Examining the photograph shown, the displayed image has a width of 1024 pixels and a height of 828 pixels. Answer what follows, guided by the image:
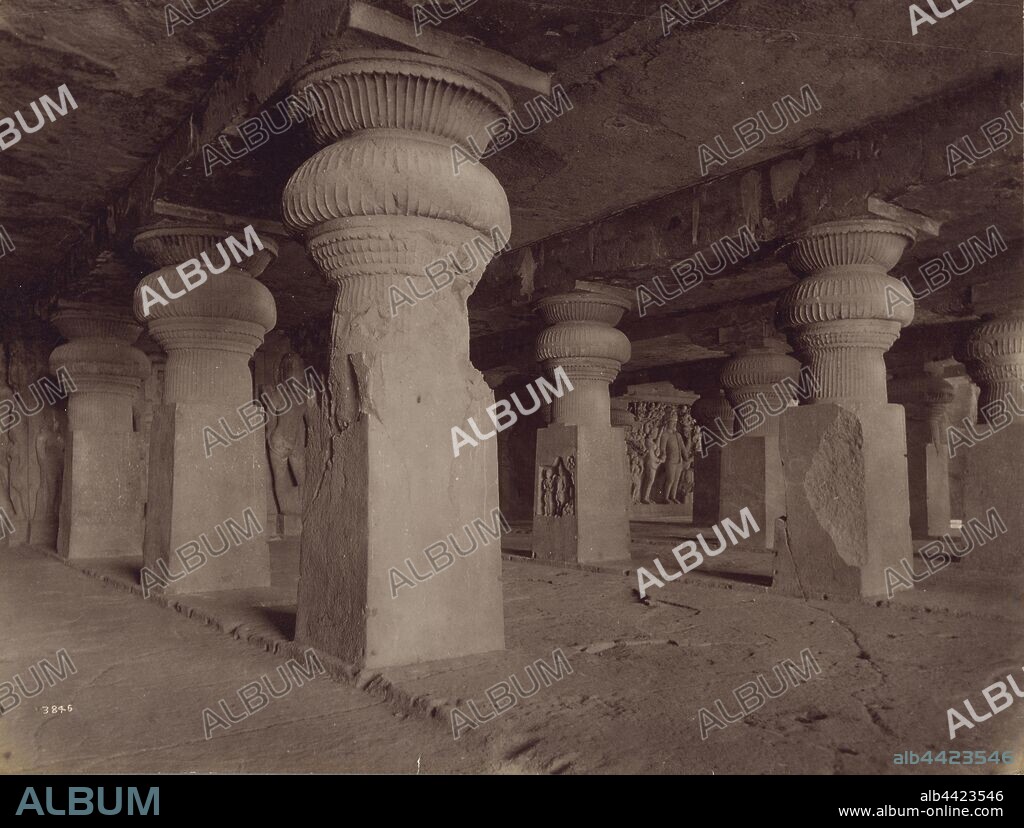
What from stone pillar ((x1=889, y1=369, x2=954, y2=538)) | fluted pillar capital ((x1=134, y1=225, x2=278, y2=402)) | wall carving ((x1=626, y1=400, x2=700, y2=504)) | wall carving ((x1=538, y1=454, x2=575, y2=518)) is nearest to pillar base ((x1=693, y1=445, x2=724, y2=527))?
stone pillar ((x1=889, y1=369, x2=954, y2=538))

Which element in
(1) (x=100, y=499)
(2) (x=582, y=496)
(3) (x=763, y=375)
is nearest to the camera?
(2) (x=582, y=496)

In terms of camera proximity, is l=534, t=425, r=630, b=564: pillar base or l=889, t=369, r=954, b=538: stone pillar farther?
l=889, t=369, r=954, b=538: stone pillar

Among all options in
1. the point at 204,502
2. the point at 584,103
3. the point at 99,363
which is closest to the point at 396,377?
the point at 584,103

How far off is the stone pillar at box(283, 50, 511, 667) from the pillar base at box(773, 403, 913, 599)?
2.57 metres

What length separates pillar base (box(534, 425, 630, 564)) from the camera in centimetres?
671

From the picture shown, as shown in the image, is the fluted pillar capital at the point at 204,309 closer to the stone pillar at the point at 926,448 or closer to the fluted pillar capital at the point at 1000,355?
the fluted pillar capital at the point at 1000,355

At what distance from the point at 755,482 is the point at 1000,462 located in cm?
233

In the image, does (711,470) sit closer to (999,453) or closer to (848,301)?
(999,453)

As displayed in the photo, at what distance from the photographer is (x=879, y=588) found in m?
4.95

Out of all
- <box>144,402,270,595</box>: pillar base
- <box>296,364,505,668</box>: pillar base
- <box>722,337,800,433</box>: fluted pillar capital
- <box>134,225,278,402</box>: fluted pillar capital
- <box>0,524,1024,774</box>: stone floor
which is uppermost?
<box>722,337,800,433</box>: fluted pillar capital

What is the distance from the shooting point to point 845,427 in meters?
4.97

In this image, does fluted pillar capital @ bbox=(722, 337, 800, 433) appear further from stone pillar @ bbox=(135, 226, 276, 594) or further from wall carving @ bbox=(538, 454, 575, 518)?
stone pillar @ bbox=(135, 226, 276, 594)

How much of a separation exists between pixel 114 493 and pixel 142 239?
348cm

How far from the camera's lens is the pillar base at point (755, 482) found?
812 cm
